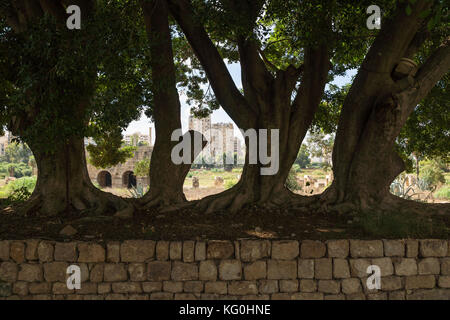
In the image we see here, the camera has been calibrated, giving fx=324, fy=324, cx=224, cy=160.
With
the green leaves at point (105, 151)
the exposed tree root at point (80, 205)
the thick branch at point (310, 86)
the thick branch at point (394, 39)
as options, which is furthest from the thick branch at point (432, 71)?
the green leaves at point (105, 151)

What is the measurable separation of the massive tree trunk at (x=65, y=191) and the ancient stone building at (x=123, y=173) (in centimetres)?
1692

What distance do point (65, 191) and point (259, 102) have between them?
405 centimetres

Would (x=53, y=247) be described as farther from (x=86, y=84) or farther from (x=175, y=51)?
(x=175, y=51)

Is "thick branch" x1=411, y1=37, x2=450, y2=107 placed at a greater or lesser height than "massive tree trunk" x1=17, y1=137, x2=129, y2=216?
greater

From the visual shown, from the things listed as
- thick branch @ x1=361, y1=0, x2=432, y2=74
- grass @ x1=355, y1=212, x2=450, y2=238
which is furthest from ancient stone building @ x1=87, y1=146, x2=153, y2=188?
grass @ x1=355, y1=212, x2=450, y2=238

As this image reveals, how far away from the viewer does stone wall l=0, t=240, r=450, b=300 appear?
13.5ft

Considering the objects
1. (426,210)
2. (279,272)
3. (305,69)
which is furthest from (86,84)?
(426,210)

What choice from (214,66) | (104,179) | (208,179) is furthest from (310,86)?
(208,179)

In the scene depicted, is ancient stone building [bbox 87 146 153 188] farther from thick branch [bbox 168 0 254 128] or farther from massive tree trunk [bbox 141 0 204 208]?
thick branch [bbox 168 0 254 128]

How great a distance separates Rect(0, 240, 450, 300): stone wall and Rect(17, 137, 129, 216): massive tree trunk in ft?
5.34

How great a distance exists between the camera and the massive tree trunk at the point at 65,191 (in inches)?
229

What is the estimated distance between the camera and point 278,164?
6.29 m
